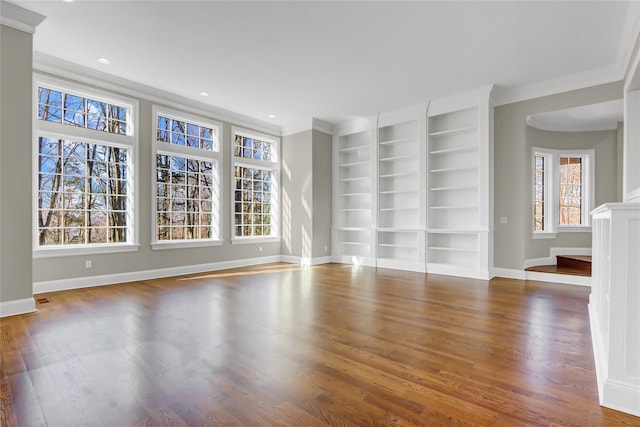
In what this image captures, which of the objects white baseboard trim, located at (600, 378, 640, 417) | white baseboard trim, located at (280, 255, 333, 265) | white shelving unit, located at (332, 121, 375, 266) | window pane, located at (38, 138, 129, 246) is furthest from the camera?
white shelving unit, located at (332, 121, 375, 266)

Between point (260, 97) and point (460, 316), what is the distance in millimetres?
4765

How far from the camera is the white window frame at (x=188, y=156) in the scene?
218 inches

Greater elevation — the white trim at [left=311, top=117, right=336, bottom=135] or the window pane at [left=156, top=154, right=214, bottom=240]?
the white trim at [left=311, top=117, right=336, bottom=135]

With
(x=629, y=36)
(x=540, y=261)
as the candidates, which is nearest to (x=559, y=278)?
(x=540, y=261)

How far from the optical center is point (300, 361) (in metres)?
2.33

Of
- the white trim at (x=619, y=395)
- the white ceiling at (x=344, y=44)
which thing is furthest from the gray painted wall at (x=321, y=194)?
the white trim at (x=619, y=395)

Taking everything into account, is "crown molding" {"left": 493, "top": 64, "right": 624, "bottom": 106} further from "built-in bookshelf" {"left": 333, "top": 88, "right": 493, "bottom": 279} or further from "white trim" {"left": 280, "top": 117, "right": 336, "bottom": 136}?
"white trim" {"left": 280, "top": 117, "right": 336, "bottom": 136}

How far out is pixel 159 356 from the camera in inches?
95.3

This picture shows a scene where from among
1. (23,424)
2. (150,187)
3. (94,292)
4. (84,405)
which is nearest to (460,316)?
(84,405)

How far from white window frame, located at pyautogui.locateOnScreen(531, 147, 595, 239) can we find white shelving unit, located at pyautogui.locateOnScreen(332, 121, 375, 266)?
3.30m

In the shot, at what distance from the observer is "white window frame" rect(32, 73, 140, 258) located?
4375 mm

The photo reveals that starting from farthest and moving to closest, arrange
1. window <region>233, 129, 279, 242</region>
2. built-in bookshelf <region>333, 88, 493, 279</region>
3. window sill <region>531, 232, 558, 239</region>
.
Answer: window <region>233, 129, 279, 242</region> → window sill <region>531, 232, 558, 239</region> → built-in bookshelf <region>333, 88, 493, 279</region>

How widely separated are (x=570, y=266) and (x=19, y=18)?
347 inches

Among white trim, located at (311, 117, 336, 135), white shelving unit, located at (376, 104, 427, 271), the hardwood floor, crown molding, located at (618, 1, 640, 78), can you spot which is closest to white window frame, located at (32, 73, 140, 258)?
the hardwood floor
